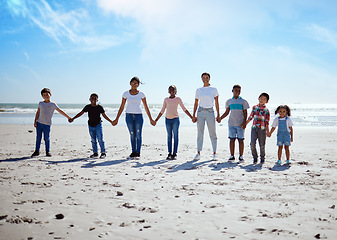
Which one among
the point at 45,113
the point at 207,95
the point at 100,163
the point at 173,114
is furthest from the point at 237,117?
the point at 45,113

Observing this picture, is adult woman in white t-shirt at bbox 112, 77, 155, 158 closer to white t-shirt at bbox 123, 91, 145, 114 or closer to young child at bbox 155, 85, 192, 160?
white t-shirt at bbox 123, 91, 145, 114

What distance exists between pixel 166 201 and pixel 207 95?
3.99 meters

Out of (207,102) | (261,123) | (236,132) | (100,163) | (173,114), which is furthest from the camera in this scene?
(173,114)

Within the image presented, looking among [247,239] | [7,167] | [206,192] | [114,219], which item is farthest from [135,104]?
[247,239]

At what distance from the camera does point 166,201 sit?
3375mm

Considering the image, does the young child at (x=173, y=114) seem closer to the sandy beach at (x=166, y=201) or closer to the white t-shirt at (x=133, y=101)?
the white t-shirt at (x=133, y=101)

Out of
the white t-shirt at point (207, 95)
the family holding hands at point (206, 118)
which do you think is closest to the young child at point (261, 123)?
the family holding hands at point (206, 118)

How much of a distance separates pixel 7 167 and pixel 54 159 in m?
1.27

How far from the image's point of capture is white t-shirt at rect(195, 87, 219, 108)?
6.73m

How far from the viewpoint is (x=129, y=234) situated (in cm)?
245

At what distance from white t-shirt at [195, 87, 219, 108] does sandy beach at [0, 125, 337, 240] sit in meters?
1.85

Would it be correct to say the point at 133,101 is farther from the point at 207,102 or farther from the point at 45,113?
the point at 45,113

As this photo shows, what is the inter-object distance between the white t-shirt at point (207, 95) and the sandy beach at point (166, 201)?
1.85m

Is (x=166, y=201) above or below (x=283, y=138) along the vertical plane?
below
